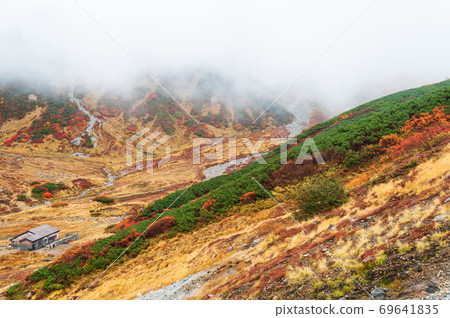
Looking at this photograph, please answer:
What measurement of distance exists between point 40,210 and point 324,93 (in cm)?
14706

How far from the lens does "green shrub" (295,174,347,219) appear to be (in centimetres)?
1291

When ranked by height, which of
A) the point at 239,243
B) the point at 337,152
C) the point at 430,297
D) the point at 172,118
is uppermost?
the point at 172,118

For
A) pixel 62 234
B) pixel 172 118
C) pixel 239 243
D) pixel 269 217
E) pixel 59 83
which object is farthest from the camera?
pixel 59 83

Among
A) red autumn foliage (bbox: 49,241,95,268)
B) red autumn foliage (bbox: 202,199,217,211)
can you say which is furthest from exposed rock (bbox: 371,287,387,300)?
red autumn foliage (bbox: 49,241,95,268)

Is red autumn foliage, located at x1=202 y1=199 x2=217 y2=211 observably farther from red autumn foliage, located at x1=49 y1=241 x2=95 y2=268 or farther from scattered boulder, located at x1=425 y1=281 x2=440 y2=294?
scattered boulder, located at x1=425 y1=281 x2=440 y2=294

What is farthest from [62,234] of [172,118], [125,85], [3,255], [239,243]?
[125,85]

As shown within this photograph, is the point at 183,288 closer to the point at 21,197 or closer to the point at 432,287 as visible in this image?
the point at 432,287

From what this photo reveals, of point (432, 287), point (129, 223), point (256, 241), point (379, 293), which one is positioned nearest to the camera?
point (432, 287)

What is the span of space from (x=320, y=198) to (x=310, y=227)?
97.5 inches

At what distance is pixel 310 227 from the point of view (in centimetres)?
1132

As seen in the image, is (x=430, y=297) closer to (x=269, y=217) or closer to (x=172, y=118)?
(x=269, y=217)

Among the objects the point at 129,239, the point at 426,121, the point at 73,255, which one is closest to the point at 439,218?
the point at 426,121

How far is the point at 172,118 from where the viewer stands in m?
113

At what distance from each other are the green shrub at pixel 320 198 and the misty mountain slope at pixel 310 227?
0.06m
